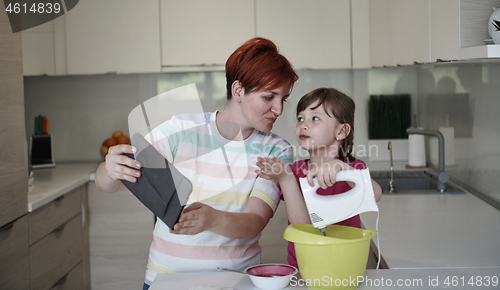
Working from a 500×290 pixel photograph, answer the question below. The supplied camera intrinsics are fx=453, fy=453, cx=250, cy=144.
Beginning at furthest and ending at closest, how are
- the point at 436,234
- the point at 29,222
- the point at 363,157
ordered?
the point at 363,157 → the point at 29,222 → the point at 436,234

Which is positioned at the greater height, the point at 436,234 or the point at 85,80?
the point at 85,80

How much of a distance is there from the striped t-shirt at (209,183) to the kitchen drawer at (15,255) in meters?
0.71

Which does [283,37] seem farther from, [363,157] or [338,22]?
[363,157]

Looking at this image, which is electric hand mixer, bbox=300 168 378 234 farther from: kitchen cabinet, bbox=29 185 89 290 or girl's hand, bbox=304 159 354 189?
kitchen cabinet, bbox=29 185 89 290

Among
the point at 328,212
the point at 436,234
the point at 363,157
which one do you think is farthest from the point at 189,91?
the point at 328,212

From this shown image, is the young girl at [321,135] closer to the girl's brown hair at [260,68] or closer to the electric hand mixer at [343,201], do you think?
the girl's brown hair at [260,68]

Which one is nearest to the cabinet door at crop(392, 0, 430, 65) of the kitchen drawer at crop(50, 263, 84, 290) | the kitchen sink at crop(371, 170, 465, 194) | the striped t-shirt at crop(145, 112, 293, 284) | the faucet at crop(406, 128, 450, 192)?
the faucet at crop(406, 128, 450, 192)

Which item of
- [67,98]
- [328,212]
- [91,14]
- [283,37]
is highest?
[91,14]

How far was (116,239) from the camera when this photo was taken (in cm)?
256

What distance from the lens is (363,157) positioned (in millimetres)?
3035

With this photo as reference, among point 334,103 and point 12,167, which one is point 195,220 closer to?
point 334,103

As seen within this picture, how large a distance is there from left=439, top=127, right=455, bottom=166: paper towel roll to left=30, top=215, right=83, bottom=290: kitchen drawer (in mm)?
1981

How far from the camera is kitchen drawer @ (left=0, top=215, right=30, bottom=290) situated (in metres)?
1.68

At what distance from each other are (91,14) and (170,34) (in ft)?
1.58
